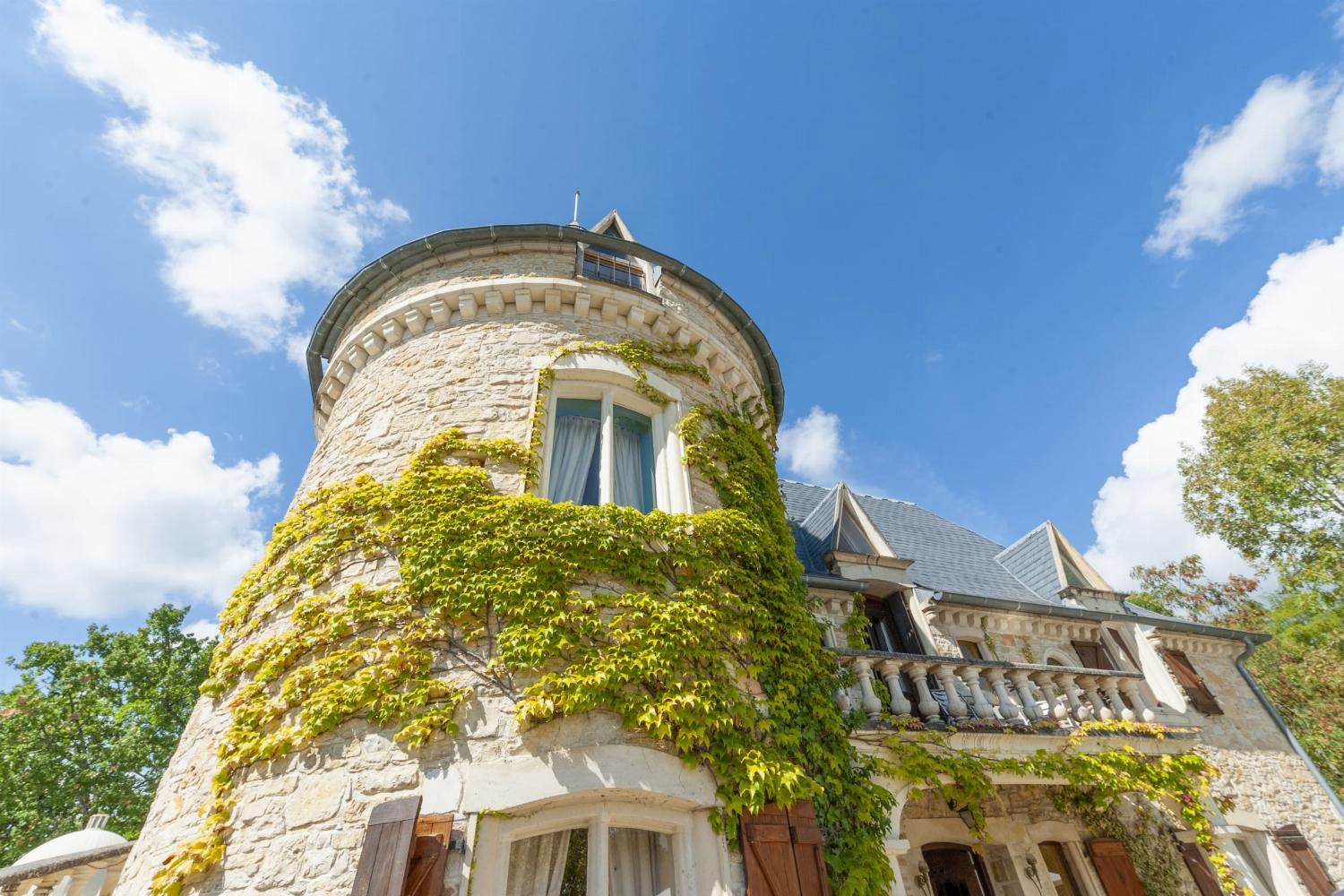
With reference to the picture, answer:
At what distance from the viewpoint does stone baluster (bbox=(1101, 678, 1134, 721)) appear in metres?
7.87

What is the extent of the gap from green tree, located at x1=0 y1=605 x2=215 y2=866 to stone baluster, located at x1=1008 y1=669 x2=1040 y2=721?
25086 mm

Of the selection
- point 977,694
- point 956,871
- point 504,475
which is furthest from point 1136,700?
point 504,475

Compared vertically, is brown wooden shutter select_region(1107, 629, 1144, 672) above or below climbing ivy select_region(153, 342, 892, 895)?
above

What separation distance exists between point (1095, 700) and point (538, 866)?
792cm

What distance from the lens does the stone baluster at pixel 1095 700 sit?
307 inches

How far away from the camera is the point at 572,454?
653cm

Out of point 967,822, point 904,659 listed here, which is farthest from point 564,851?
point 967,822

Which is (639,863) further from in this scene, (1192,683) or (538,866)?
(1192,683)

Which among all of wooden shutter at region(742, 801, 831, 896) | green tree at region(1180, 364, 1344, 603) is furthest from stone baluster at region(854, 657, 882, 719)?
green tree at region(1180, 364, 1344, 603)

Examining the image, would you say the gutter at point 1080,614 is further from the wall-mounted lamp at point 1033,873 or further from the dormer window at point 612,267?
the dormer window at point 612,267

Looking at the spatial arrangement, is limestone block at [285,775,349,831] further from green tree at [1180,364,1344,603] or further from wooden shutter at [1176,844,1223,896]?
green tree at [1180,364,1344,603]

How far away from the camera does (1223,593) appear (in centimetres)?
→ 2845

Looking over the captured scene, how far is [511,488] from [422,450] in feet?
3.34

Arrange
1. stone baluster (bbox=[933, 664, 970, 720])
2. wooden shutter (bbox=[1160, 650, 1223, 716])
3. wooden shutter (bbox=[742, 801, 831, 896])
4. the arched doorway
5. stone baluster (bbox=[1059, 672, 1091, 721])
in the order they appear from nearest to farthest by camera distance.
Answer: wooden shutter (bbox=[742, 801, 831, 896])
stone baluster (bbox=[933, 664, 970, 720])
stone baluster (bbox=[1059, 672, 1091, 721])
the arched doorway
wooden shutter (bbox=[1160, 650, 1223, 716])
